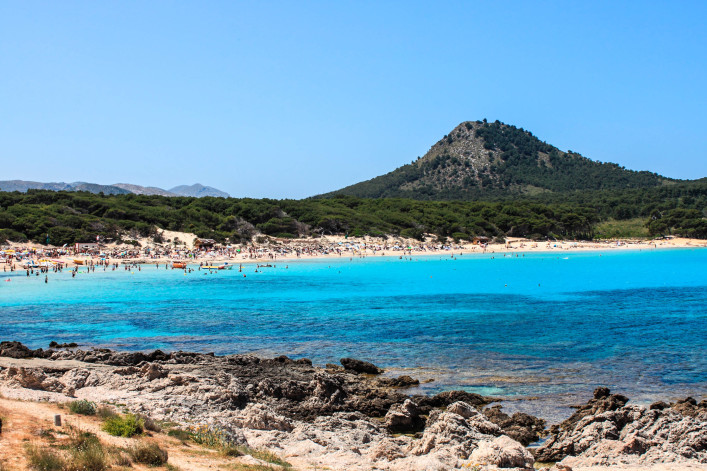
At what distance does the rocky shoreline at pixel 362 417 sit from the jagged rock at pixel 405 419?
0.02 meters

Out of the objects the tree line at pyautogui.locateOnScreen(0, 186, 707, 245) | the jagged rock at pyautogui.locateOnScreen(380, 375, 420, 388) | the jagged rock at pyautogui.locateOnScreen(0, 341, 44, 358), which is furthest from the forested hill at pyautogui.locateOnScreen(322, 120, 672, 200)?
the jagged rock at pyautogui.locateOnScreen(0, 341, 44, 358)

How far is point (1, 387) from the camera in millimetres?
12883

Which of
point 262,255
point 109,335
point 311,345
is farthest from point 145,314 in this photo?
point 262,255

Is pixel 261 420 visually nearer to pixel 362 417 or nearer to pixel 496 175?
pixel 362 417

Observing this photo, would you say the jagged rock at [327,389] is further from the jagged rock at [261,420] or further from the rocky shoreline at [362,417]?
the jagged rock at [261,420]

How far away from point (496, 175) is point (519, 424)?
17394 centimetres

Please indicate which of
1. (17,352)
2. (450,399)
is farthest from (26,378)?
(450,399)

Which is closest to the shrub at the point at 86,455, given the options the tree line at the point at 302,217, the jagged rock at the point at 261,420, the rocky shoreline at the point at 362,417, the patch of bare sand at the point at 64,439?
the patch of bare sand at the point at 64,439

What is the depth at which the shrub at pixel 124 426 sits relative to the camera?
9.77 m

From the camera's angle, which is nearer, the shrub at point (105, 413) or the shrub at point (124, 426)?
the shrub at point (124, 426)

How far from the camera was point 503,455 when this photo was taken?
9.84m

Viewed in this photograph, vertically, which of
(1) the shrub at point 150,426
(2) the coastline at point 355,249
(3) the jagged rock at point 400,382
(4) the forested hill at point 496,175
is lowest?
(3) the jagged rock at point 400,382

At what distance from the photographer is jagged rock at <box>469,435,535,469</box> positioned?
32.1 ft

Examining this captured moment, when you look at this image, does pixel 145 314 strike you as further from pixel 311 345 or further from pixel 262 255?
pixel 262 255
